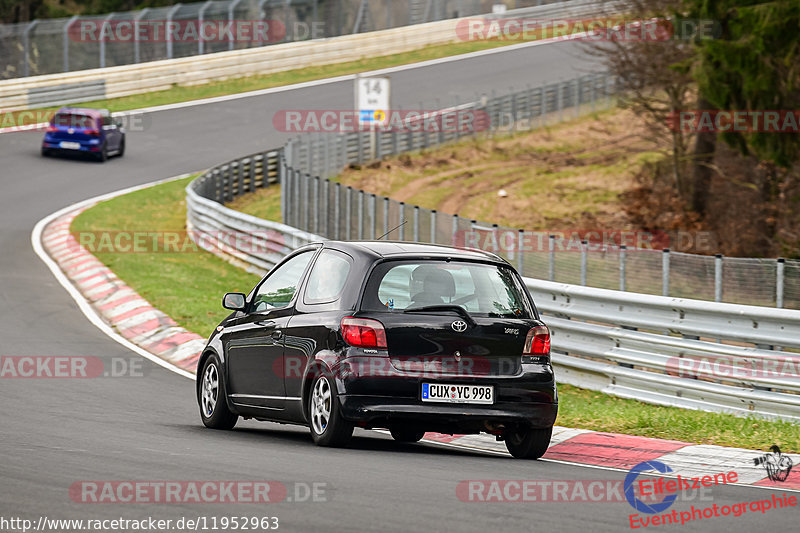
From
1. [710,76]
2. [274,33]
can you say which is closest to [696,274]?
[710,76]

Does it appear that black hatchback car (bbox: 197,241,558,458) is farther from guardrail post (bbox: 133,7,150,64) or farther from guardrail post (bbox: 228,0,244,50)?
guardrail post (bbox: 228,0,244,50)

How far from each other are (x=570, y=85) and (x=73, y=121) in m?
19.8

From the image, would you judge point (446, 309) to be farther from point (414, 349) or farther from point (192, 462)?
point (192, 462)

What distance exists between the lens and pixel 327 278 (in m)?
9.85

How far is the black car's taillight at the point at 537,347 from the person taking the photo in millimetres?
9555

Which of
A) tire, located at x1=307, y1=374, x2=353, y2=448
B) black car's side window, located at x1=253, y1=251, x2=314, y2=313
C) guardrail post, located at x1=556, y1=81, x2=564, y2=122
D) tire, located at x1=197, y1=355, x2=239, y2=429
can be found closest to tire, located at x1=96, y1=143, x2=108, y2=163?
guardrail post, located at x1=556, y1=81, x2=564, y2=122

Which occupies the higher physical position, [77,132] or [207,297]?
[207,297]

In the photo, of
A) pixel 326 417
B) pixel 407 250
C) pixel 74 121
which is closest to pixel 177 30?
pixel 74 121

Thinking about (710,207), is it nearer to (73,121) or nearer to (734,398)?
(73,121)

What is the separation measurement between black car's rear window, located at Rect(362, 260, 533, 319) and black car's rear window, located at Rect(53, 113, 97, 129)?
29452 millimetres

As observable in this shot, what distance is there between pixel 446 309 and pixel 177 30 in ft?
141

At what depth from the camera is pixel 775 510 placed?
24.2 ft

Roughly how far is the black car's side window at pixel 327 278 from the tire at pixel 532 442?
1.70 metres

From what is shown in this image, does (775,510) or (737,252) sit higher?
(775,510)
